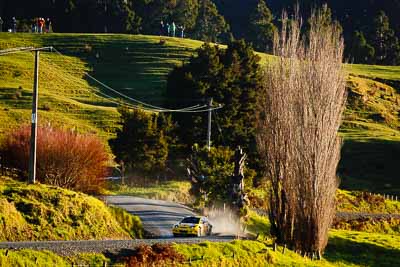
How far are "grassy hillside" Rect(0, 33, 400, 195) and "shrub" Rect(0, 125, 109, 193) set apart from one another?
65.5ft

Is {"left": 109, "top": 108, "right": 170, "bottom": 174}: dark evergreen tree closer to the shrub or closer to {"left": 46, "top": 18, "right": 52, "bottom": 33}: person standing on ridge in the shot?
the shrub

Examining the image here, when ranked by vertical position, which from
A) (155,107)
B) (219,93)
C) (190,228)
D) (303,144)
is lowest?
(190,228)

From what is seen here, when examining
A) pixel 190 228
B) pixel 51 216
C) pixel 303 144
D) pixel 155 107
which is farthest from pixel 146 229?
pixel 155 107

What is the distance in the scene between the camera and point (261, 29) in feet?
479

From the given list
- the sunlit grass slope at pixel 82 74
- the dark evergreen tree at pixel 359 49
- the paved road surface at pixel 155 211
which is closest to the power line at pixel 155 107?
the sunlit grass slope at pixel 82 74

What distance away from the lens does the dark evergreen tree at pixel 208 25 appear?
14800cm

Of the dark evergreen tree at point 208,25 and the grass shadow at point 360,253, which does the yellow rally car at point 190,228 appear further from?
the dark evergreen tree at point 208,25

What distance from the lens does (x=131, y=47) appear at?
374 ft

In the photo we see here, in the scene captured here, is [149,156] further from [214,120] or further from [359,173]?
[359,173]

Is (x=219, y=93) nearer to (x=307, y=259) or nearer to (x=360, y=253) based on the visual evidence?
(x=360, y=253)

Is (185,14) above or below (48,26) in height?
above

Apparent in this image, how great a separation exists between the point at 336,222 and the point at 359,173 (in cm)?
2297

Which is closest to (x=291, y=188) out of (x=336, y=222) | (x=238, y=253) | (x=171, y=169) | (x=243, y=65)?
(x=238, y=253)

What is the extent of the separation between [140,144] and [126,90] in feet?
110
